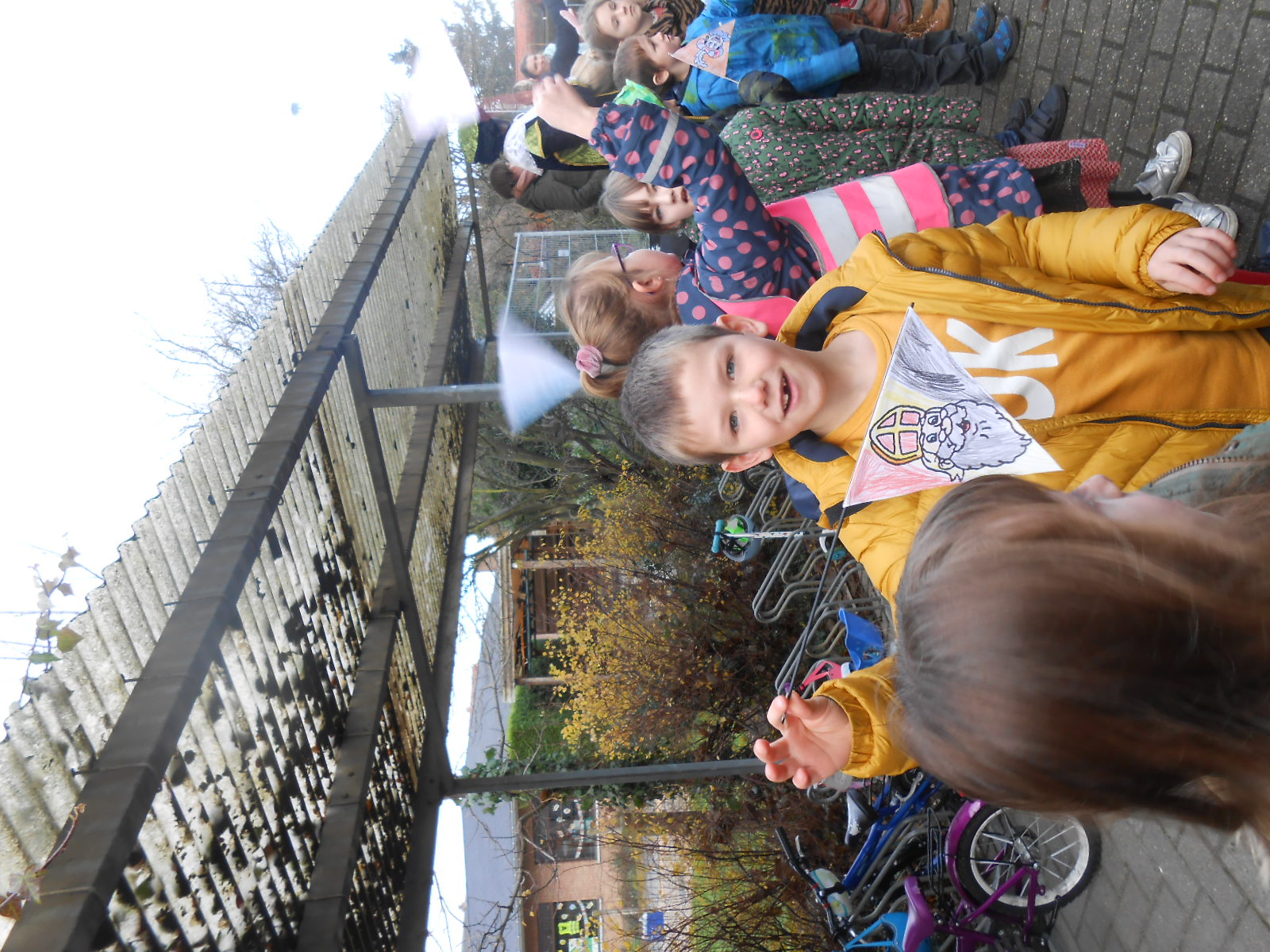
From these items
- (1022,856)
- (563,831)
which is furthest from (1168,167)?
(563,831)

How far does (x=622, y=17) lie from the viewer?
4051 mm

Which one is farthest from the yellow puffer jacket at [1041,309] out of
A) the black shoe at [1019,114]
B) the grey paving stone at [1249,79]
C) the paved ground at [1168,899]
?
the black shoe at [1019,114]

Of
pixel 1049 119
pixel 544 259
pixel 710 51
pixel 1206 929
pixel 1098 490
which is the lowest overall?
pixel 1206 929

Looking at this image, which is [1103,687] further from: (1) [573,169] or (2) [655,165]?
(1) [573,169]

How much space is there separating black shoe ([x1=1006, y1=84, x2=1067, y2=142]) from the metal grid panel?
2896 mm

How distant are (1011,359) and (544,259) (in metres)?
5.33

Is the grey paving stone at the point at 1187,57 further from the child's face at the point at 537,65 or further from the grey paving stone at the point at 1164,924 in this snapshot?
the child's face at the point at 537,65

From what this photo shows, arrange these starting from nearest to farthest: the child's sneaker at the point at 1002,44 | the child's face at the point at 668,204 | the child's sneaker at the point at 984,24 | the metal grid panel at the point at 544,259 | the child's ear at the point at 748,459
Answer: the child's ear at the point at 748,459 → the child's face at the point at 668,204 → the child's sneaker at the point at 1002,44 → the child's sneaker at the point at 984,24 → the metal grid panel at the point at 544,259

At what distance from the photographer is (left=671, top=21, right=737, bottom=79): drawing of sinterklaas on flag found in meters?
3.53

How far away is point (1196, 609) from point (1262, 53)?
117 inches

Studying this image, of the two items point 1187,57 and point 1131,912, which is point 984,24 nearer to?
point 1187,57

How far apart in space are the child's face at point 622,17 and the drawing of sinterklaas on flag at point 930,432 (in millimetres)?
3093

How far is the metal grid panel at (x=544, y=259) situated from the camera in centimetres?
575

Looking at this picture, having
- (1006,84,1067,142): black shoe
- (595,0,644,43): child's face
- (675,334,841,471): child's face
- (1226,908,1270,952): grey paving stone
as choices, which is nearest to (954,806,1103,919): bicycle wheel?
(1226,908,1270,952): grey paving stone
